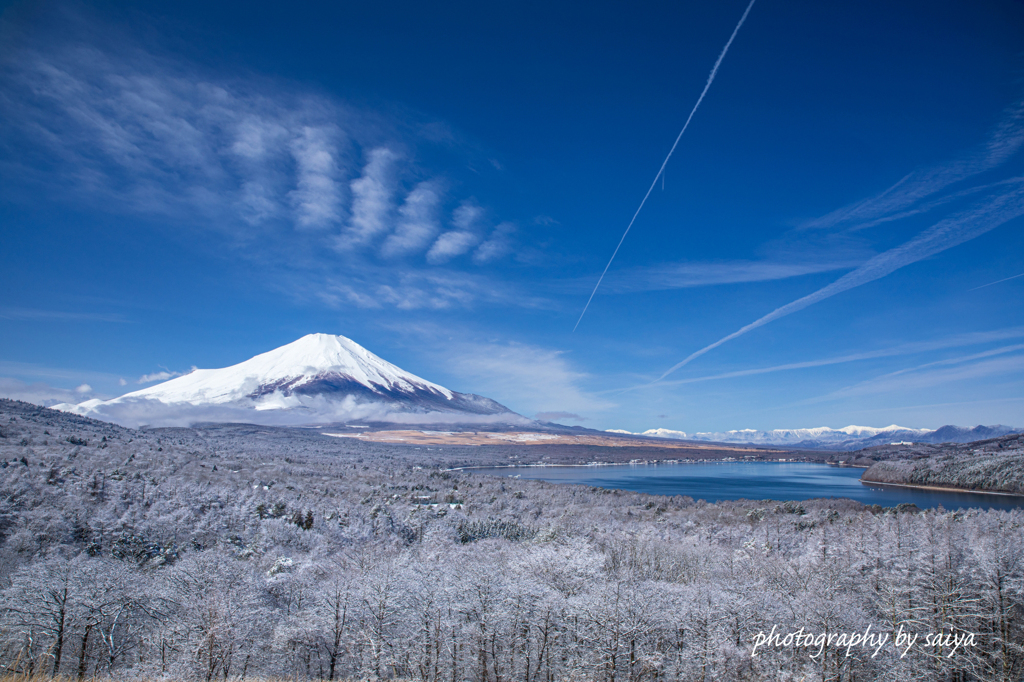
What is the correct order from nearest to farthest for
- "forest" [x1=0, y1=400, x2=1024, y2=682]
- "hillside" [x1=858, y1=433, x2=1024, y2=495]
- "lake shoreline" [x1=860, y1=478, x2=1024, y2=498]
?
"forest" [x1=0, y1=400, x2=1024, y2=682]
"lake shoreline" [x1=860, y1=478, x2=1024, y2=498]
"hillside" [x1=858, y1=433, x2=1024, y2=495]

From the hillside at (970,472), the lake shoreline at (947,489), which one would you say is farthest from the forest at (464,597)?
the hillside at (970,472)

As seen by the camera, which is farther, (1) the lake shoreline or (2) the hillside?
(2) the hillside

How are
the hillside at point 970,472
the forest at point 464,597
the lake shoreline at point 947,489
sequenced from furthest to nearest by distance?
the hillside at point 970,472, the lake shoreline at point 947,489, the forest at point 464,597

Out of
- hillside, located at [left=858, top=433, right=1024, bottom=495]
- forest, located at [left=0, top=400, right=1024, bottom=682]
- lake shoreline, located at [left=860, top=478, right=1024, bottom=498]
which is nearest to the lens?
forest, located at [left=0, top=400, right=1024, bottom=682]

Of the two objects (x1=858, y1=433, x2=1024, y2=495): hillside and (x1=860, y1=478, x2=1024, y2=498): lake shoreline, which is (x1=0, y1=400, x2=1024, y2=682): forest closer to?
(x1=860, y1=478, x2=1024, y2=498): lake shoreline

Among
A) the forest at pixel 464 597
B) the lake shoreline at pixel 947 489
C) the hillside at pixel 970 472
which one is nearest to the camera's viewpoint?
the forest at pixel 464 597

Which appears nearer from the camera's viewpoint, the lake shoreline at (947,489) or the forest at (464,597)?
the forest at (464,597)

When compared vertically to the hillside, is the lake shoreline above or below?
below

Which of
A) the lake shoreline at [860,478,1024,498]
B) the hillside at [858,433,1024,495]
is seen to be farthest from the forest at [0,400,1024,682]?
the hillside at [858,433,1024,495]

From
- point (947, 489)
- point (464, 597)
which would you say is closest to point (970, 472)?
point (947, 489)

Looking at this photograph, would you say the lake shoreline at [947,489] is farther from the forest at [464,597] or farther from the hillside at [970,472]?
the forest at [464,597]
